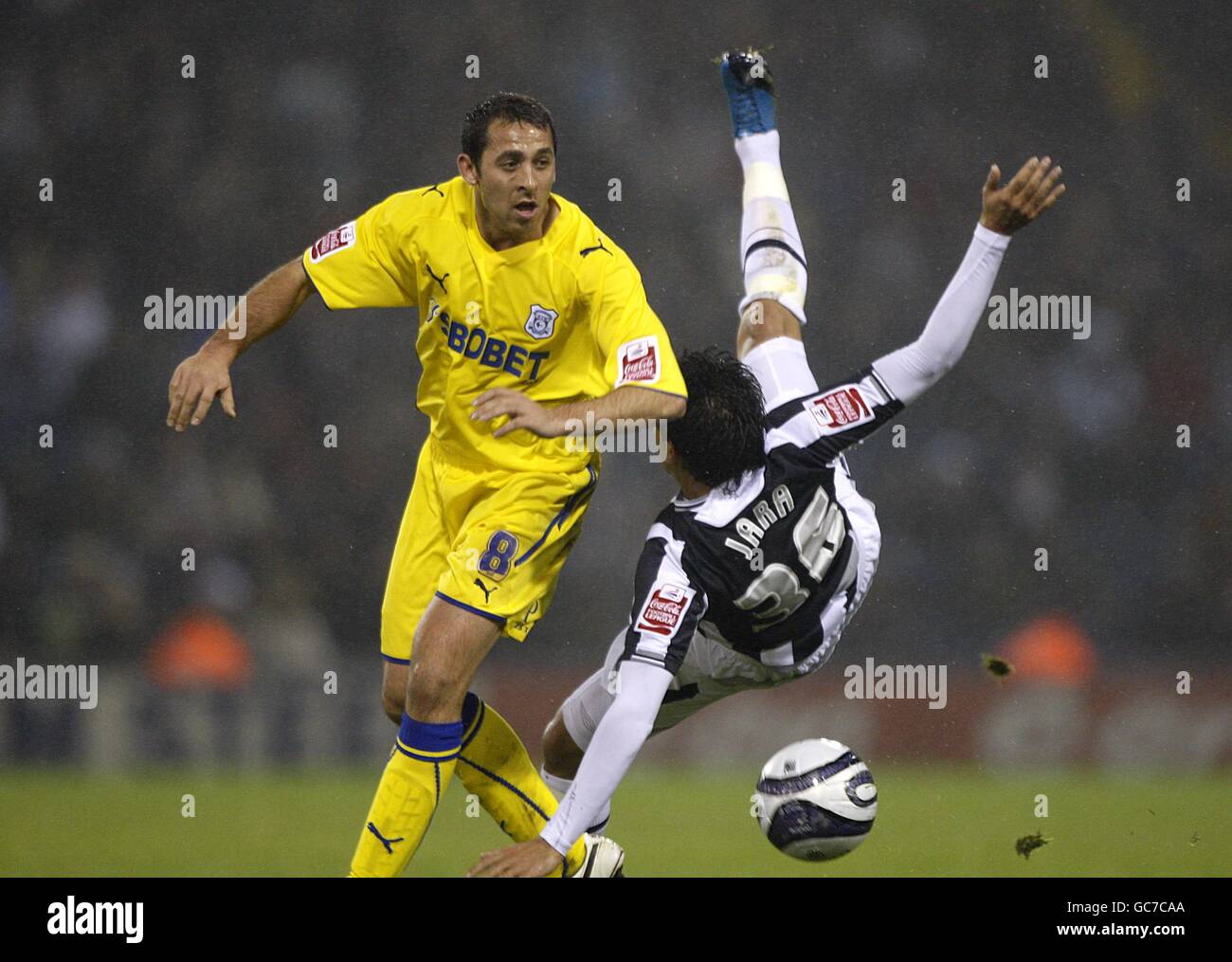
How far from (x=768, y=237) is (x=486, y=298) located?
52.6 inches

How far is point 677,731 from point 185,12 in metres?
5.01

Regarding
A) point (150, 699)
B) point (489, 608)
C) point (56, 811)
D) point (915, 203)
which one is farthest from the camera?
point (915, 203)

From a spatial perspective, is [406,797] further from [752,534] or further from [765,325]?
[765,325]

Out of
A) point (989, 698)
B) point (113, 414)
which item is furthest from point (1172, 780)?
point (113, 414)

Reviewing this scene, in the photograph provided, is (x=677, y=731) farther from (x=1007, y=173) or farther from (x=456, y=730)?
(x=456, y=730)

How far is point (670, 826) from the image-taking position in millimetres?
6723

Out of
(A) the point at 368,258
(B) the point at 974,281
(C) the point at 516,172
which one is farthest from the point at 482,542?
(B) the point at 974,281

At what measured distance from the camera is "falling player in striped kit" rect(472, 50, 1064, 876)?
405cm

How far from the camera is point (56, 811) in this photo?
6879 mm

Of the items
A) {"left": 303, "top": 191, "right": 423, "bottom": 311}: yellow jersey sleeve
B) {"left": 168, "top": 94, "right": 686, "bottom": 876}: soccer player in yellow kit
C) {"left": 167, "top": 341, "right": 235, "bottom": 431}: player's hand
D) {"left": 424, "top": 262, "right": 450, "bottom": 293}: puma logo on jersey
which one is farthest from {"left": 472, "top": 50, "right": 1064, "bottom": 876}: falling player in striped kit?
{"left": 167, "top": 341, "right": 235, "bottom": 431}: player's hand

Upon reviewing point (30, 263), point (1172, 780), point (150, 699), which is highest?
point (30, 263)

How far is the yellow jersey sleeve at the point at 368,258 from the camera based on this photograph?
451 centimetres

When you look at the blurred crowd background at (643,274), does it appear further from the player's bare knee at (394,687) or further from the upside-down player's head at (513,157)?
the upside-down player's head at (513,157)

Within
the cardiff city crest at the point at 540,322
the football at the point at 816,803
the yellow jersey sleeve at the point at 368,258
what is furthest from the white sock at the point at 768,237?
the football at the point at 816,803
